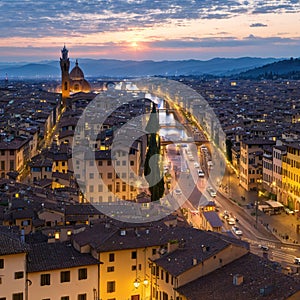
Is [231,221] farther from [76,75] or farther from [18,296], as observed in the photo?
[76,75]

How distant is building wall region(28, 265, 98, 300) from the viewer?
13086 mm

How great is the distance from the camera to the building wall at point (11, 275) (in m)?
12.5

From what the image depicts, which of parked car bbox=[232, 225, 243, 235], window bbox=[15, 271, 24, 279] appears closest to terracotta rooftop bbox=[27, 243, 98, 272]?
Result: window bbox=[15, 271, 24, 279]

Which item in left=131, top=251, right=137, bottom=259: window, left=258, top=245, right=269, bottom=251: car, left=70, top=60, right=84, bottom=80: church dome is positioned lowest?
left=258, top=245, right=269, bottom=251: car

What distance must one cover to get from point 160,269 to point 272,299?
10.5 feet

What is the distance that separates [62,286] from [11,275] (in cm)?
131

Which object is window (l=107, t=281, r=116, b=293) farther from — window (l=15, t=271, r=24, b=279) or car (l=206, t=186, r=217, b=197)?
car (l=206, t=186, r=217, b=197)

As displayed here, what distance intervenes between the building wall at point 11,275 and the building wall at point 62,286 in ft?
1.19

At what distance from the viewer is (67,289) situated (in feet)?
44.1

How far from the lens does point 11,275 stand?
494 inches

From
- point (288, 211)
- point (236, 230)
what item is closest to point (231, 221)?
point (236, 230)

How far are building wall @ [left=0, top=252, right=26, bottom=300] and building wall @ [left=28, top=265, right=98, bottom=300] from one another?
361mm

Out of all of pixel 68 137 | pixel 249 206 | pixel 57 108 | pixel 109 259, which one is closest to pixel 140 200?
pixel 249 206

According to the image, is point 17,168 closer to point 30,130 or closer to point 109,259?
point 30,130
